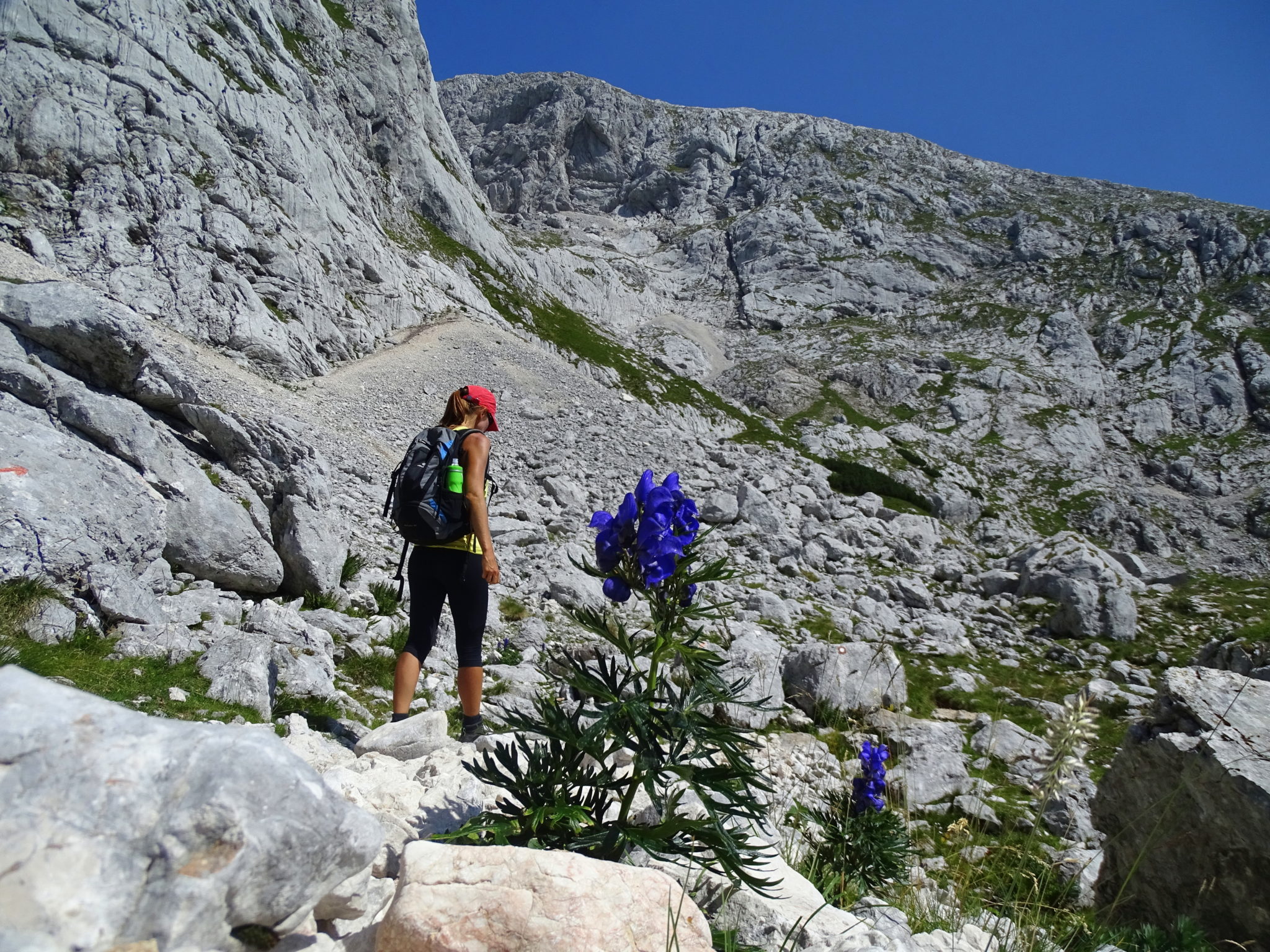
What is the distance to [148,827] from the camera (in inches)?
54.0

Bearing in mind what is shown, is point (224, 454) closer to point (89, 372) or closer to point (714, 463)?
point (89, 372)

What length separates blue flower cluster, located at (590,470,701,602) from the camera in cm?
238

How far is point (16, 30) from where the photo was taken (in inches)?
700

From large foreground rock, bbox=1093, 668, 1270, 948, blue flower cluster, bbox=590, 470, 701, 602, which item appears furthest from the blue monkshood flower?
large foreground rock, bbox=1093, 668, 1270, 948

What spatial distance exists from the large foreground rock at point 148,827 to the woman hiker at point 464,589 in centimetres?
264

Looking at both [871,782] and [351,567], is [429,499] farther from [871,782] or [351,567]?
[351,567]

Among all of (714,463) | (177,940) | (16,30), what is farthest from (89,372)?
(16,30)

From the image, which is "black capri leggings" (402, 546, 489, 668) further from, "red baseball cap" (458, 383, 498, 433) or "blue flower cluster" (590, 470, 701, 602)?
"blue flower cluster" (590, 470, 701, 602)

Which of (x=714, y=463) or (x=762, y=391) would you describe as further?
(x=762, y=391)

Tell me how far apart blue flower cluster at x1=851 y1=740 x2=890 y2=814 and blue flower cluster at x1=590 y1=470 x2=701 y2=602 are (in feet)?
9.09

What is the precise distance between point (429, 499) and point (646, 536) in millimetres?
2286

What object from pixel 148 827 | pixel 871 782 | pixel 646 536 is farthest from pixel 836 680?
pixel 148 827

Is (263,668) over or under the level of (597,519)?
under

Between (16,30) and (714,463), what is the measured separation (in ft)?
81.6
